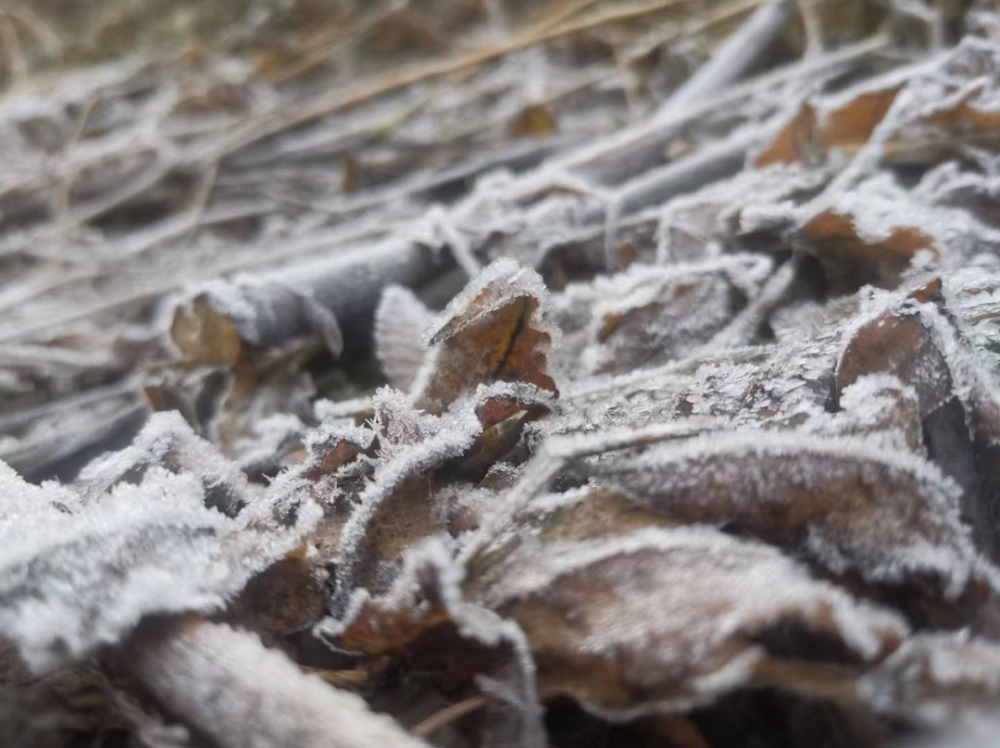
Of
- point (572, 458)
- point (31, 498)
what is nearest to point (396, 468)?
point (572, 458)

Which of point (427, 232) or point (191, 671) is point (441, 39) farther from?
point (191, 671)

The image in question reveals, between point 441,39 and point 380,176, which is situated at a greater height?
point 441,39

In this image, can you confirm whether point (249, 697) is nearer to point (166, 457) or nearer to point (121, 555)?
point (121, 555)

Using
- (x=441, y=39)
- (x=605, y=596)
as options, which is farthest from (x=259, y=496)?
(x=441, y=39)

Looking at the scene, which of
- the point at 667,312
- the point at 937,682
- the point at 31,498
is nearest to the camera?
the point at 937,682

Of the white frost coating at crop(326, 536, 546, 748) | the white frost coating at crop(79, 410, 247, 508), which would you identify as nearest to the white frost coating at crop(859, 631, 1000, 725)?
the white frost coating at crop(326, 536, 546, 748)
